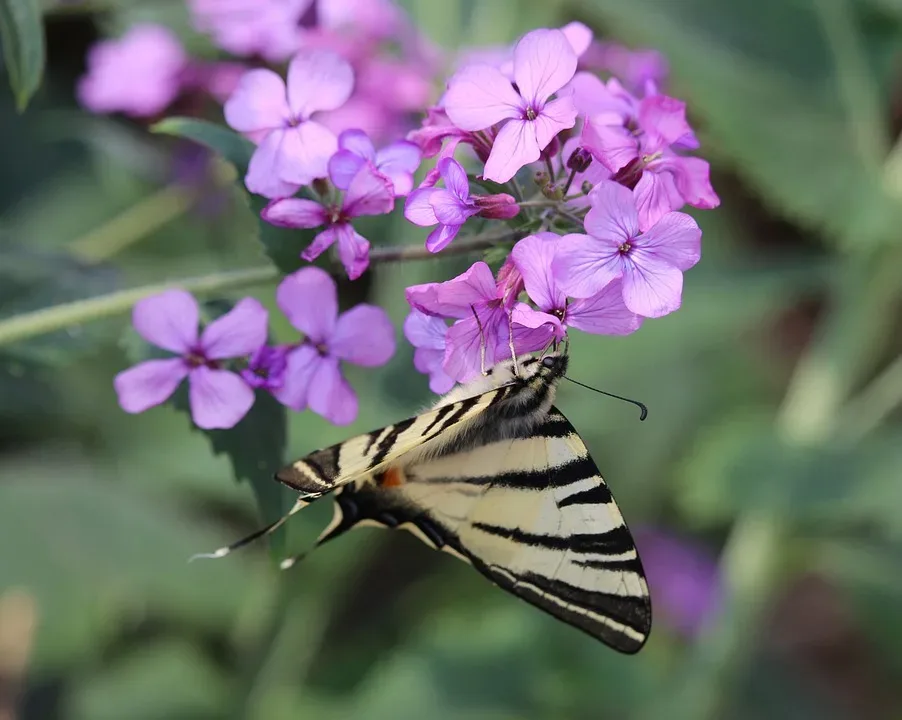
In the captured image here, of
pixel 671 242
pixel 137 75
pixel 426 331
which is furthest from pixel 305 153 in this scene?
pixel 137 75

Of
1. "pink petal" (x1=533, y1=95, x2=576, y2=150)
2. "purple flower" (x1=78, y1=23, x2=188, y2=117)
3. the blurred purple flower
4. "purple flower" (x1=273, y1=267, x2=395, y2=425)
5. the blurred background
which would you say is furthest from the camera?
the blurred purple flower

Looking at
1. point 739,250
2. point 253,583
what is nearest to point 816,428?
point 739,250

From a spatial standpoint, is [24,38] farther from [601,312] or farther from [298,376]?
[601,312]

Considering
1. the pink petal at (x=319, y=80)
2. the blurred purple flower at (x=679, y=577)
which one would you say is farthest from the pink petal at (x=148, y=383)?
the blurred purple flower at (x=679, y=577)

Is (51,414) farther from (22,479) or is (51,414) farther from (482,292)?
(482,292)

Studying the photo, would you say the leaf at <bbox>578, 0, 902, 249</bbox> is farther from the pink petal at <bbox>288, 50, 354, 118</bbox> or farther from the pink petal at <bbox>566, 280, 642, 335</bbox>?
the pink petal at <bbox>566, 280, 642, 335</bbox>

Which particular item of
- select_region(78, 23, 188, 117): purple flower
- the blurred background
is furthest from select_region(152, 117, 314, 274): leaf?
the blurred background

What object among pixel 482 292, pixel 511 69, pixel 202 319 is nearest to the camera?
pixel 482 292
